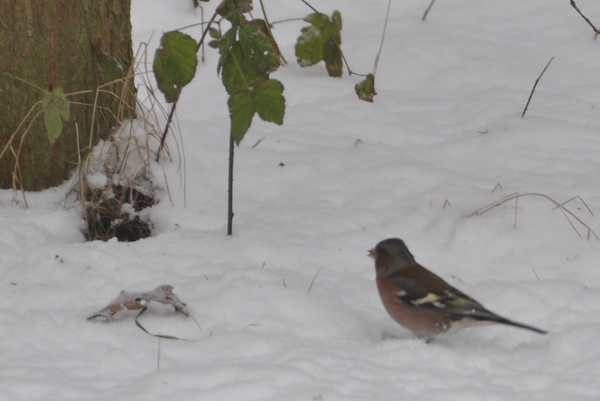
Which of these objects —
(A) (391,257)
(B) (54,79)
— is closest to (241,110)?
(A) (391,257)

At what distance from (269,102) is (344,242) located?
3.52ft

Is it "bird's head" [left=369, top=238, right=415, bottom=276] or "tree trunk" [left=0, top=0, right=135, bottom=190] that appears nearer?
"bird's head" [left=369, top=238, right=415, bottom=276]

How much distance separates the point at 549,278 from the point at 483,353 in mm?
746

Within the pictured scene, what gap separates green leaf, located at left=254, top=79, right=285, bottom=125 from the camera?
302cm

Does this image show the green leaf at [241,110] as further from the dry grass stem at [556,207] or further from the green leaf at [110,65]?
the dry grass stem at [556,207]

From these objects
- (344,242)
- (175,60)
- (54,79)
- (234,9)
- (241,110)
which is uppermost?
(234,9)

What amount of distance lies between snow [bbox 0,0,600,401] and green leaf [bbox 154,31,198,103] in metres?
0.90

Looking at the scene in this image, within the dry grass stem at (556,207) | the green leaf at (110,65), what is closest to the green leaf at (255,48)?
the green leaf at (110,65)

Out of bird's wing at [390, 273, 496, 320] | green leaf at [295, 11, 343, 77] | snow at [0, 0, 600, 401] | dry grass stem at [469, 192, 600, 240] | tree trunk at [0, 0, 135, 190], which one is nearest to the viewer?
snow at [0, 0, 600, 401]

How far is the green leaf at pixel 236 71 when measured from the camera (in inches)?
125

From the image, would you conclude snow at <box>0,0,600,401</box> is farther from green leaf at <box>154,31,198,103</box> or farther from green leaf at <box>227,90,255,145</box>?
green leaf at <box>154,31,198,103</box>

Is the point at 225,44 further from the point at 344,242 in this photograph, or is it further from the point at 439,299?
the point at 439,299

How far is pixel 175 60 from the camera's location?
A: 3.04 m

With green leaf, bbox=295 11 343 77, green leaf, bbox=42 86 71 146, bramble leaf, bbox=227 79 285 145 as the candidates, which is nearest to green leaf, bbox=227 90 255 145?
bramble leaf, bbox=227 79 285 145
